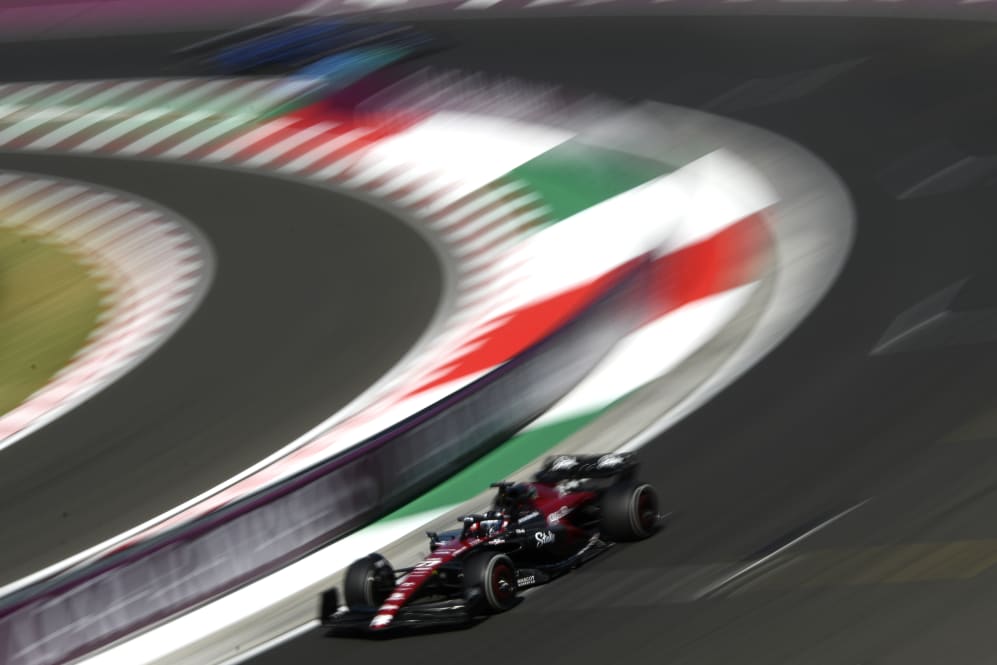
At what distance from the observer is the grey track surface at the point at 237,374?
9.41 m

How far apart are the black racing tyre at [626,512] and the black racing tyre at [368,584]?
105 cm

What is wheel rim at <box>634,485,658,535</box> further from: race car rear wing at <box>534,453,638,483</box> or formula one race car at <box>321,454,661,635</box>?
race car rear wing at <box>534,453,638,483</box>

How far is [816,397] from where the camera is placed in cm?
934

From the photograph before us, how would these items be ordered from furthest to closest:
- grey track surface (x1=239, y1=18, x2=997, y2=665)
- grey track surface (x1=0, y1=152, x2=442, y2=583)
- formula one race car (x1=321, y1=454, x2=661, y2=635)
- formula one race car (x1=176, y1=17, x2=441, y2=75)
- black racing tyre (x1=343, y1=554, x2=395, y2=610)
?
formula one race car (x1=176, y1=17, x2=441, y2=75)
grey track surface (x1=0, y1=152, x2=442, y2=583)
black racing tyre (x1=343, y1=554, x2=395, y2=610)
formula one race car (x1=321, y1=454, x2=661, y2=635)
grey track surface (x1=239, y1=18, x2=997, y2=665)

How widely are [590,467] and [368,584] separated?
1.26 m

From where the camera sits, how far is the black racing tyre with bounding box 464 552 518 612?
707cm

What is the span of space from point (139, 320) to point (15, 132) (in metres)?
9.41

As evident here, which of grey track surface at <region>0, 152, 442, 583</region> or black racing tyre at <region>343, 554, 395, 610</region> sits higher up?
grey track surface at <region>0, 152, 442, 583</region>

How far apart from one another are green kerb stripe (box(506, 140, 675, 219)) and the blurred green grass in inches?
167

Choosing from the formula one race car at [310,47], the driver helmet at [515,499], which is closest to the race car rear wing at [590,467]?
the driver helmet at [515,499]

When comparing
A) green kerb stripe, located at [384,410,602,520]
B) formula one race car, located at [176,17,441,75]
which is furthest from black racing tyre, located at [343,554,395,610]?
formula one race car, located at [176,17,441,75]

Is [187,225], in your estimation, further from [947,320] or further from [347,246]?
[947,320]

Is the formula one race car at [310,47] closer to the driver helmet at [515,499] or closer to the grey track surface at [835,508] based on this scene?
the grey track surface at [835,508]

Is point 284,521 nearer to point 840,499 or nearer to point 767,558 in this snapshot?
point 767,558
